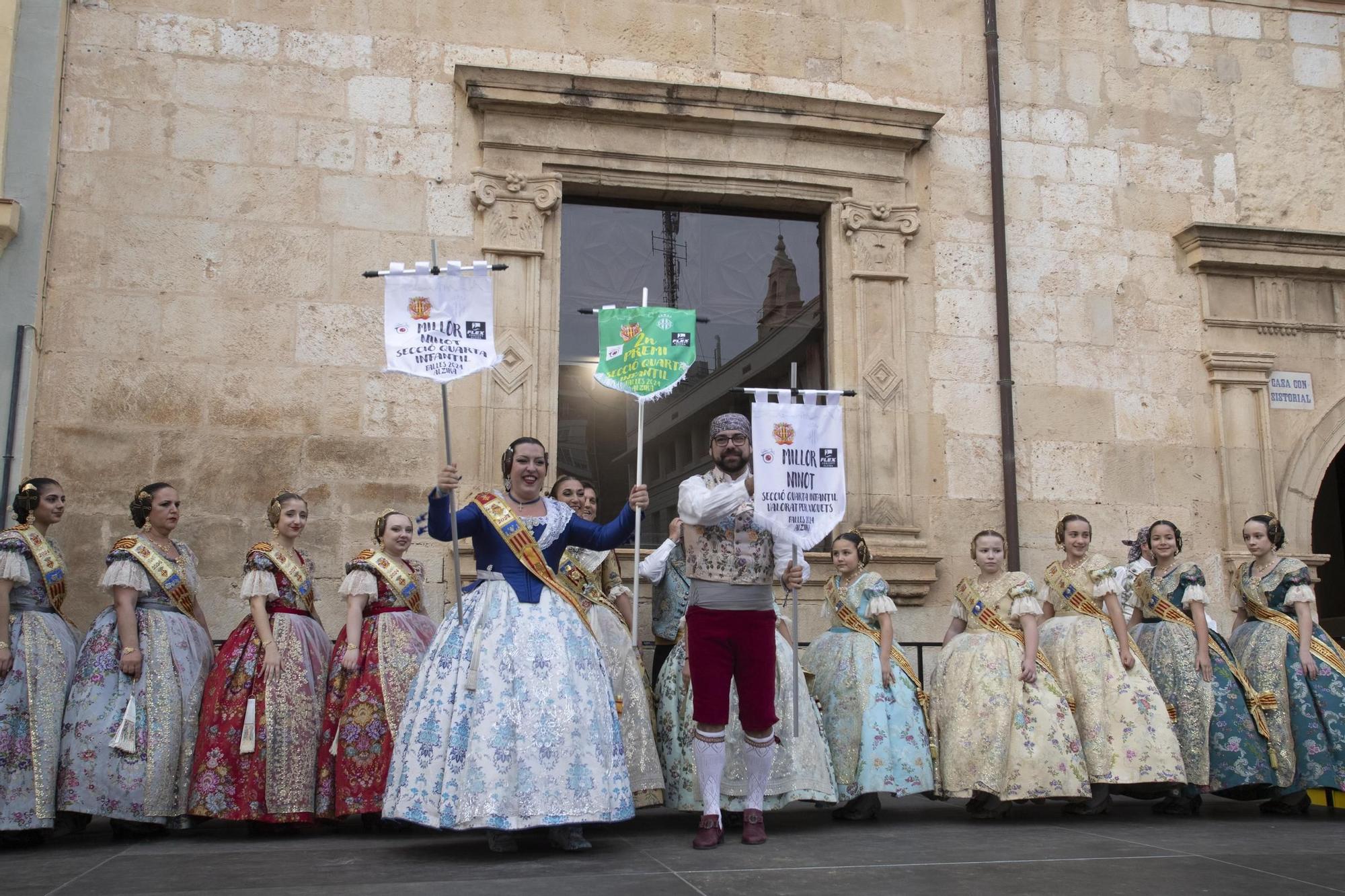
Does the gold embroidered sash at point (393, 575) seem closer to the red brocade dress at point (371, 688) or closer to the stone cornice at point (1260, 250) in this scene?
the red brocade dress at point (371, 688)

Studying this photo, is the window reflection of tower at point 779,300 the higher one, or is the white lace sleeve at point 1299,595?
the window reflection of tower at point 779,300

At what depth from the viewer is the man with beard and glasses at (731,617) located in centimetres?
567

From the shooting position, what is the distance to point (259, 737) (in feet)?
20.7

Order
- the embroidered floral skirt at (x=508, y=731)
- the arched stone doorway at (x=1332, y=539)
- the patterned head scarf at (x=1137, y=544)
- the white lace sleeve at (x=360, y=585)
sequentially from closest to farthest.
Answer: the embroidered floral skirt at (x=508, y=731) → the white lace sleeve at (x=360, y=585) → the patterned head scarf at (x=1137, y=544) → the arched stone doorway at (x=1332, y=539)

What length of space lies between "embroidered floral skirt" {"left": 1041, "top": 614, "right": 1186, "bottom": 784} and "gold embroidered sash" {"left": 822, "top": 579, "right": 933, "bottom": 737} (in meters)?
0.82

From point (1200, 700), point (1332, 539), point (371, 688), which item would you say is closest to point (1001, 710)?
point (1200, 700)

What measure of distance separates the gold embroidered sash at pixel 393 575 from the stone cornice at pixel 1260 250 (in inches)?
245

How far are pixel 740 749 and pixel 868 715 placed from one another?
819mm

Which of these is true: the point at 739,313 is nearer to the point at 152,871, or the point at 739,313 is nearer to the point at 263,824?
the point at 263,824

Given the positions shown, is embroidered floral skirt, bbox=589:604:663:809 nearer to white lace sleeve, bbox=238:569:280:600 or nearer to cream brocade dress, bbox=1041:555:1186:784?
white lace sleeve, bbox=238:569:280:600

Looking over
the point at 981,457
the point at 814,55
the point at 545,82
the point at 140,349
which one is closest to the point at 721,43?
the point at 814,55

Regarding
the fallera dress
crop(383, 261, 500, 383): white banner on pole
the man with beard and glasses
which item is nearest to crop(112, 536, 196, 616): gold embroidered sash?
the fallera dress

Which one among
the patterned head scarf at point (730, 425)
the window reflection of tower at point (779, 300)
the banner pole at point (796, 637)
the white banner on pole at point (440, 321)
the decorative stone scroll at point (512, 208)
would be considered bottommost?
the banner pole at point (796, 637)

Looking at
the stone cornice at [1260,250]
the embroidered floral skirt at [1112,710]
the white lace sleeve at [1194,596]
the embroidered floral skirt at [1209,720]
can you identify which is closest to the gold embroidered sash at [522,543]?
the embroidered floral skirt at [1112,710]
